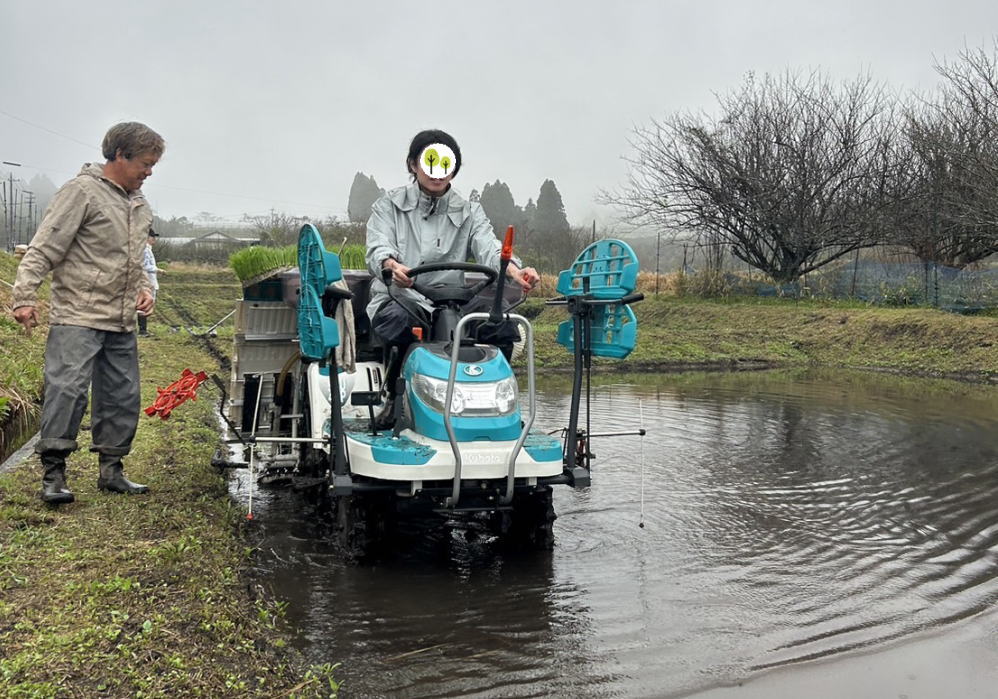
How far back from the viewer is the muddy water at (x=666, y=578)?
3.58m

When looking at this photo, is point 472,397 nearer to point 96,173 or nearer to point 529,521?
point 529,521

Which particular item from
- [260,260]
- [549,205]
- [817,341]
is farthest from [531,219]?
[260,260]

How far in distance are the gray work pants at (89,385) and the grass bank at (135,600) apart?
0.31 m

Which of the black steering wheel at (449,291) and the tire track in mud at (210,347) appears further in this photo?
the tire track in mud at (210,347)

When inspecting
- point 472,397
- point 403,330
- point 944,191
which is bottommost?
point 472,397

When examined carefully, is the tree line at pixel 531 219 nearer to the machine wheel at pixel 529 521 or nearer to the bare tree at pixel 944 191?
the machine wheel at pixel 529 521

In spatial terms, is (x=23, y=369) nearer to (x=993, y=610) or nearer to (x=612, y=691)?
(x=612, y=691)

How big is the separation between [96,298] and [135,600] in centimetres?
202

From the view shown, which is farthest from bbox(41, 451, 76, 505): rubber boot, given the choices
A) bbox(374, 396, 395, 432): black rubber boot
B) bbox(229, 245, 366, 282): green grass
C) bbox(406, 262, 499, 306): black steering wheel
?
bbox(229, 245, 366, 282): green grass

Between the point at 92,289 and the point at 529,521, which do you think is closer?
the point at 92,289

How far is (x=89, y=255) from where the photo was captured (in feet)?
15.9

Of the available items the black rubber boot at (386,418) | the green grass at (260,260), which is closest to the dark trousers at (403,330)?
the black rubber boot at (386,418)

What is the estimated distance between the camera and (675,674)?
3.48 m
